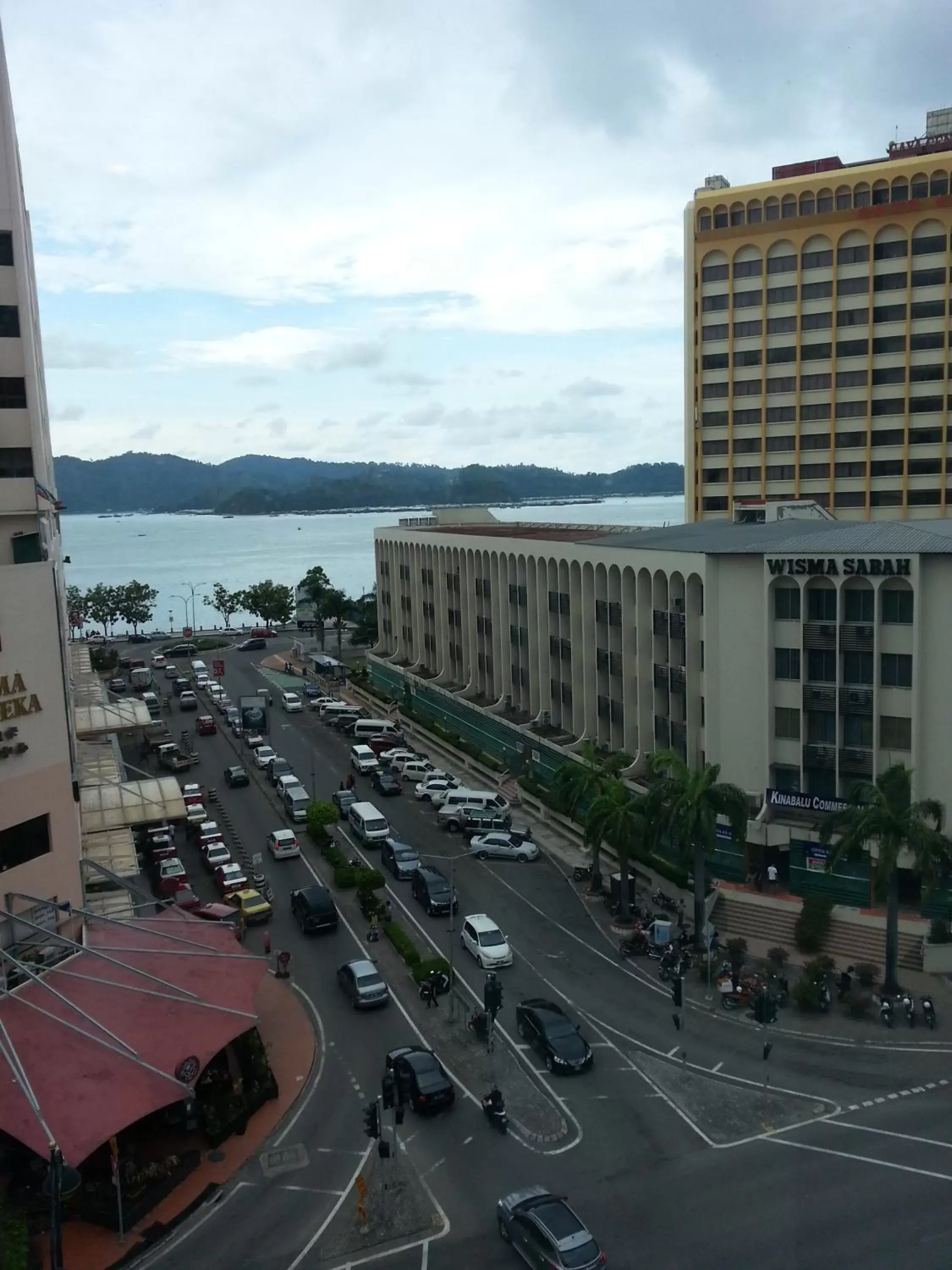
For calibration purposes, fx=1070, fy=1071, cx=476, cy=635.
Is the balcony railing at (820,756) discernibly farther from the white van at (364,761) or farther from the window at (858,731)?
the white van at (364,761)

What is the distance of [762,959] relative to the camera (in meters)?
44.6

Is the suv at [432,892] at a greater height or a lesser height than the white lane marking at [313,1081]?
greater

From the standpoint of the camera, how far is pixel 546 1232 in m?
24.5

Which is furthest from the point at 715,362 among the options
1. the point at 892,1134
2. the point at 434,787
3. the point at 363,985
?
the point at 892,1134

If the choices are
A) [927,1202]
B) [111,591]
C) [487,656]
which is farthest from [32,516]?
[111,591]

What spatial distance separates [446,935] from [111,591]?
11749cm

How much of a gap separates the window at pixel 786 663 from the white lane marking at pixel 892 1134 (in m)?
22.3

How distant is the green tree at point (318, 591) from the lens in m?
126

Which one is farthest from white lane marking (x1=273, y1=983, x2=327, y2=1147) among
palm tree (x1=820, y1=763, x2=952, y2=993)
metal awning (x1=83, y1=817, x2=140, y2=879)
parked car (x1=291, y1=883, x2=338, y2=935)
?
palm tree (x1=820, y1=763, x2=952, y2=993)

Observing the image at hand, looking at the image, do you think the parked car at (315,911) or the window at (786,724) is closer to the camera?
the parked car at (315,911)

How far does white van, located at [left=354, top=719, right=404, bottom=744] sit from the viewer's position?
83.0 m

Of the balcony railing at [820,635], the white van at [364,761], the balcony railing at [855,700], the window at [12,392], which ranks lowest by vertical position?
the white van at [364,761]

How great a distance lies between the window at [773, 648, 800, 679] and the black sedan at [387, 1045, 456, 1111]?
25.2m

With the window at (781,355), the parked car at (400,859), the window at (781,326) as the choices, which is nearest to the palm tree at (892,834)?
the parked car at (400,859)
